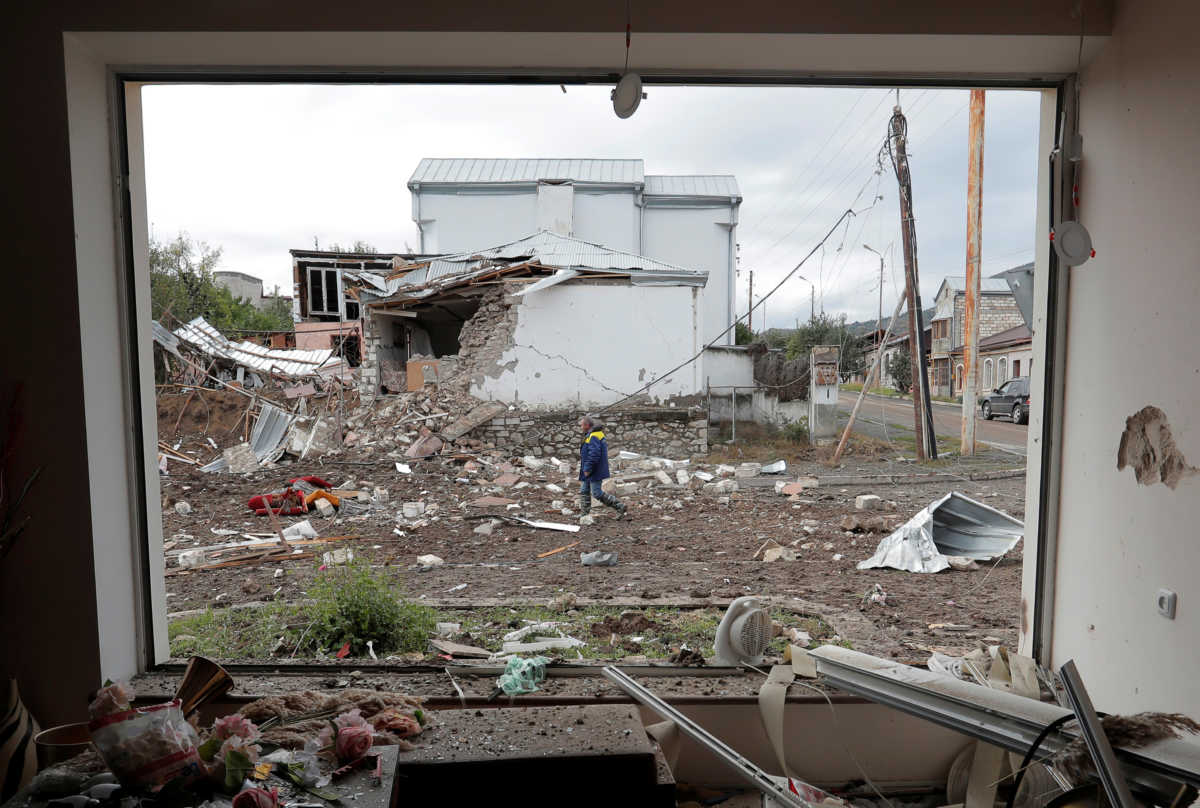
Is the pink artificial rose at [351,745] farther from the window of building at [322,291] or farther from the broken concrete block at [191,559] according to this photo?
the window of building at [322,291]

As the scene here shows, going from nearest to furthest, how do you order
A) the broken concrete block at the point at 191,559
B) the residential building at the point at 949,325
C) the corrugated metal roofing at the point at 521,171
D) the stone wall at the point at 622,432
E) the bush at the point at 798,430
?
the residential building at the point at 949,325, the corrugated metal roofing at the point at 521,171, the broken concrete block at the point at 191,559, the bush at the point at 798,430, the stone wall at the point at 622,432

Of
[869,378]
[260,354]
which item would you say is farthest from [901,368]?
[260,354]

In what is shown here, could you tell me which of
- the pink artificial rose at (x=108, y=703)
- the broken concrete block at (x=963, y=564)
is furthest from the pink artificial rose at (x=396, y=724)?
→ the broken concrete block at (x=963, y=564)

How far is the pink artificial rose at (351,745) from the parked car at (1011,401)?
2413mm

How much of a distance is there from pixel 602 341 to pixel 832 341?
6.29 feet

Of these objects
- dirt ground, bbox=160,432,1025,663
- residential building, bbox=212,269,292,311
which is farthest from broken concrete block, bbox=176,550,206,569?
residential building, bbox=212,269,292,311

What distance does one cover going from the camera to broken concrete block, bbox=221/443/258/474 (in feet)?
25.1

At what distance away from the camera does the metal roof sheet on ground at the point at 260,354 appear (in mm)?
4853

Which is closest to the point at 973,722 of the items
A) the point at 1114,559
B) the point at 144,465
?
the point at 1114,559

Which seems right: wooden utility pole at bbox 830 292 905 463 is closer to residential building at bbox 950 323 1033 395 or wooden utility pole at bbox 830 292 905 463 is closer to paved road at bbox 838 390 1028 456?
paved road at bbox 838 390 1028 456

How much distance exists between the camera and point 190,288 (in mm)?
3584

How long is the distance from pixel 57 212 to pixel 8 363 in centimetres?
48

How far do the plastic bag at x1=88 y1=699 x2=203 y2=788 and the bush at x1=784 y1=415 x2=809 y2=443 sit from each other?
14.2 ft

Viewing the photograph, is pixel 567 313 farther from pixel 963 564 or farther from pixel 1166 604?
pixel 1166 604
